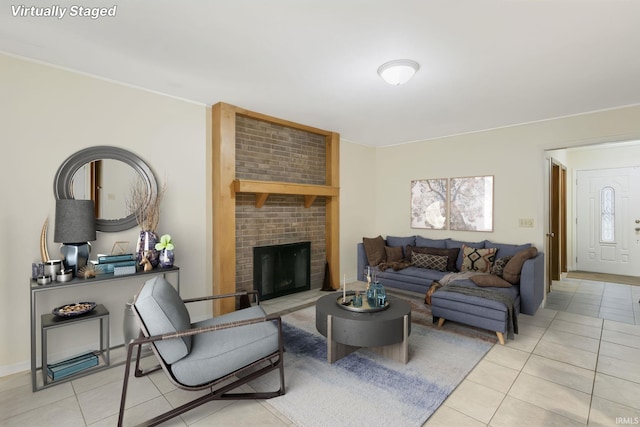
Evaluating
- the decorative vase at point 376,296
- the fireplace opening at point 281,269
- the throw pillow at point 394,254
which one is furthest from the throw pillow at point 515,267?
the fireplace opening at point 281,269

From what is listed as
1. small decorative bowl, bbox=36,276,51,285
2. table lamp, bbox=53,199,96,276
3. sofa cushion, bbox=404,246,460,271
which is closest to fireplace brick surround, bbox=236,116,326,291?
sofa cushion, bbox=404,246,460,271

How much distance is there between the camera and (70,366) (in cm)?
252

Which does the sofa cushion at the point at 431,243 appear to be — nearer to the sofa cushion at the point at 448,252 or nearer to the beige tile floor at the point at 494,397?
the sofa cushion at the point at 448,252

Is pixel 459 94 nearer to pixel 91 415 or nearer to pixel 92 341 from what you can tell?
pixel 91 415

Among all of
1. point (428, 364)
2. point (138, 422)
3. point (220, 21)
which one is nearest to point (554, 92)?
point (428, 364)

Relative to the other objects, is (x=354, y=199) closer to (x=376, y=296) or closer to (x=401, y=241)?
(x=401, y=241)

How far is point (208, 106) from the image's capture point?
3812 mm

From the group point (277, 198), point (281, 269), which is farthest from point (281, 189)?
point (281, 269)

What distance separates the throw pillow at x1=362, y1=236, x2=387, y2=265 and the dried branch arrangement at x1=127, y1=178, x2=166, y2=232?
10.9 ft

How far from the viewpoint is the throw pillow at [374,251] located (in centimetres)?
523

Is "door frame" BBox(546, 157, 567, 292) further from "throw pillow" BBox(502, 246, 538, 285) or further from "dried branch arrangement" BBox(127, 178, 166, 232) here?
"dried branch arrangement" BBox(127, 178, 166, 232)

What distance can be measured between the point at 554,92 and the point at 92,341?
539 cm

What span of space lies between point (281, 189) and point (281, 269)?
1.25 metres

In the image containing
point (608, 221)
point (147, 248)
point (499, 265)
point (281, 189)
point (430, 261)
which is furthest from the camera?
point (608, 221)
